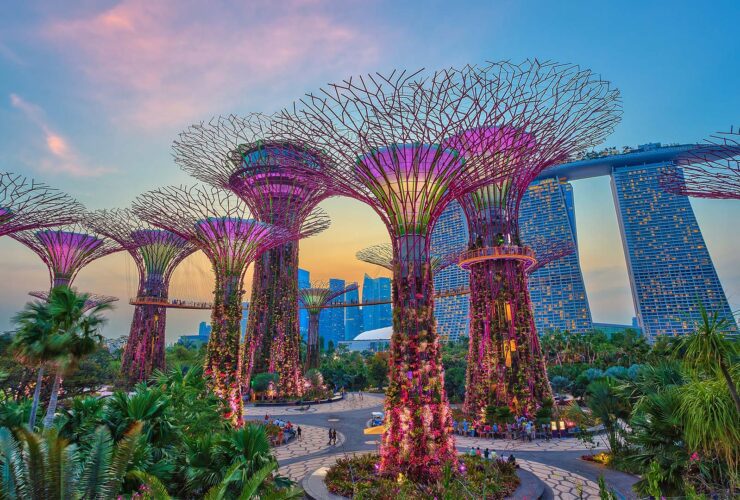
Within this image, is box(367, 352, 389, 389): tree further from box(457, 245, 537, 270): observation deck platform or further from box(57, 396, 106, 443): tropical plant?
box(57, 396, 106, 443): tropical plant

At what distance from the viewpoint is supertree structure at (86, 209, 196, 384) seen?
32875 millimetres

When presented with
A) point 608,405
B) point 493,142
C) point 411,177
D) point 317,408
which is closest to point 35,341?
point 411,177

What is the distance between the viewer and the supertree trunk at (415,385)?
1105cm

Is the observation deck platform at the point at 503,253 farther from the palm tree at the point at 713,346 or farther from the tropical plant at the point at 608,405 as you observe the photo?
the palm tree at the point at 713,346

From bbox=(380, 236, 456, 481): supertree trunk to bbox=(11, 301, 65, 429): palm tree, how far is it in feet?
28.3

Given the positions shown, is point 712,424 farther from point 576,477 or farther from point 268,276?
point 268,276

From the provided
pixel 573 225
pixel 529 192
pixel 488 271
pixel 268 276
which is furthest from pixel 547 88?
pixel 573 225

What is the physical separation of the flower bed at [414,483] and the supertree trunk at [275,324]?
1944 centimetres

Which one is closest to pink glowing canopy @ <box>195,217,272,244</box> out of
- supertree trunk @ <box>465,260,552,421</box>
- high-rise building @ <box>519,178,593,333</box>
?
supertree trunk @ <box>465,260,552,421</box>

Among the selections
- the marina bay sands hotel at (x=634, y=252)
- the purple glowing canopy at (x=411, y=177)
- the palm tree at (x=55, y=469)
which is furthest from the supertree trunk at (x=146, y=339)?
the marina bay sands hotel at (x=634, y=252)

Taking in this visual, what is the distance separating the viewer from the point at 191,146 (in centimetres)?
1981

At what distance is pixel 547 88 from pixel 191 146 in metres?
15.8

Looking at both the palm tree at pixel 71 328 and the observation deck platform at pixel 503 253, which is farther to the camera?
the observation deck platform at pixel 503 253

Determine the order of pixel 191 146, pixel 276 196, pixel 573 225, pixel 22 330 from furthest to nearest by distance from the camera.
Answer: pixel 573 225
pixel 276 196
pixel 191 146
pixel 22 330
